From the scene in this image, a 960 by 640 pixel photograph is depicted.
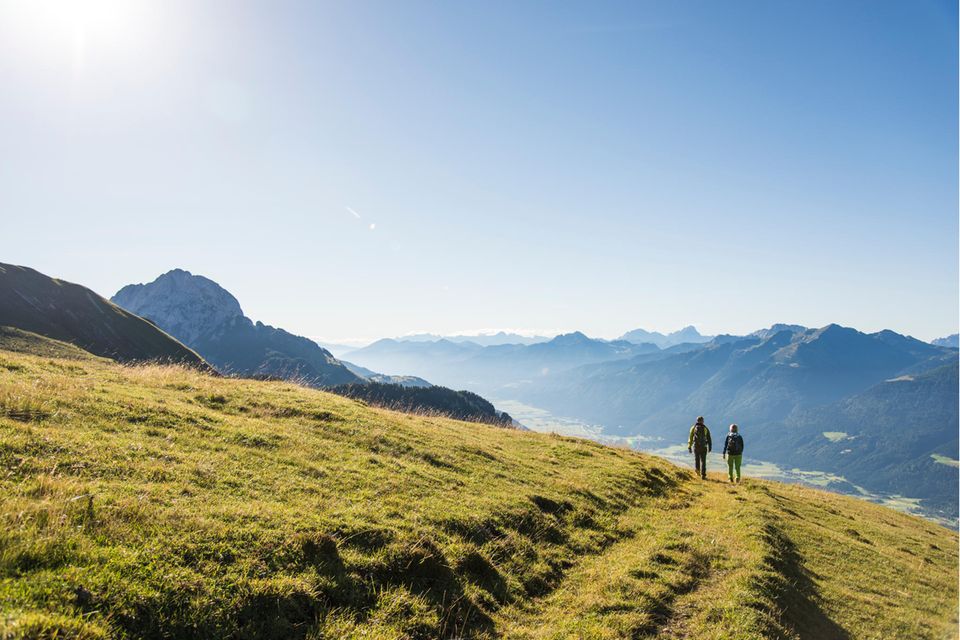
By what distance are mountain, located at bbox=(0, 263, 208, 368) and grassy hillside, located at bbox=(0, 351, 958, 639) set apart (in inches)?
5888

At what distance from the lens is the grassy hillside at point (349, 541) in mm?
7797

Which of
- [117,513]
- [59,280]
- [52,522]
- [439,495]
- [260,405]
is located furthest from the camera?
[59,280]

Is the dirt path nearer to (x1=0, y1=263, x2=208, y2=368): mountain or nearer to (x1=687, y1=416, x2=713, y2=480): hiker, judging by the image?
(x1=687, y1=416, x2=713, y2=480): hiker

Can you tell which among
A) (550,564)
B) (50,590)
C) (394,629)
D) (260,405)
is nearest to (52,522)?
(50,590)

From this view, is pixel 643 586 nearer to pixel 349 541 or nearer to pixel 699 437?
pixel 349 541

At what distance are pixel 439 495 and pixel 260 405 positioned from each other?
10.8 m

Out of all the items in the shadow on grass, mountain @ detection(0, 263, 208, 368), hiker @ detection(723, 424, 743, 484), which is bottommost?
the shadow on grass

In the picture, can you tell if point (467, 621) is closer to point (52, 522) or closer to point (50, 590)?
point (50, 590)

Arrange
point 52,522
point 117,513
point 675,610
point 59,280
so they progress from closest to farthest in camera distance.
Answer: point 52,522 → point 117,513 → point 675,610 → point 59,280

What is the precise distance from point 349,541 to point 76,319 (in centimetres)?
19730

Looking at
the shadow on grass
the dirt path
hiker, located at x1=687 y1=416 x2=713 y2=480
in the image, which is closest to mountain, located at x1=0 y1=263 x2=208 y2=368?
hiker, located at x1=687 y1=416 x2=713 y2=480

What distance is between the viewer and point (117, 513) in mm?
8977

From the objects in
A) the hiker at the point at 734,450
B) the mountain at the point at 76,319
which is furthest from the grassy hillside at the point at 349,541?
the mountain at the point at 76,319

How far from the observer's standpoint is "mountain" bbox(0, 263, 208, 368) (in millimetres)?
141625
